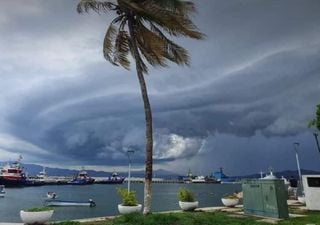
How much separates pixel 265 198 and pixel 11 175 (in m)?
116

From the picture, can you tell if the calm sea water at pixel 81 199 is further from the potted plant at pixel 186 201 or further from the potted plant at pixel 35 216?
the potted plant at pixel 35 216

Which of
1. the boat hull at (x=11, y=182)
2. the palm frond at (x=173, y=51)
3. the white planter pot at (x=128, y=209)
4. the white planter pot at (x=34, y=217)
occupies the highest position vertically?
the boat hull at (x=11, y=182)

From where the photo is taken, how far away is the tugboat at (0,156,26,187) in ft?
385

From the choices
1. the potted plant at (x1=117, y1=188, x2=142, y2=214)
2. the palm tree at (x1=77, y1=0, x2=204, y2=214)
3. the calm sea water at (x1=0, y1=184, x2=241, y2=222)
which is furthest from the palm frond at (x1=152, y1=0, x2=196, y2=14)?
the calm sea water at (x1=0, y1=184, x2=241, y2=222)

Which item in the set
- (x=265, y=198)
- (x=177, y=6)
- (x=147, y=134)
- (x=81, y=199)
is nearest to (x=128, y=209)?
(x=147, y=134)

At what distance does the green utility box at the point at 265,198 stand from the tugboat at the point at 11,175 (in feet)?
372

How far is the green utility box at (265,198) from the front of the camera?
17266 millimetres

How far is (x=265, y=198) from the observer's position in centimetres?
1809

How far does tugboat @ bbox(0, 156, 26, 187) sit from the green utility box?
113 metres

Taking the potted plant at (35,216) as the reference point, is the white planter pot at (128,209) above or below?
above

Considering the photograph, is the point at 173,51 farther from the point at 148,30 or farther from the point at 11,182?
the point at 11,182

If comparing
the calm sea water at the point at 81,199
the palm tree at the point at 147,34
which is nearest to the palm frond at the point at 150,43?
the palm tree at the point at 147,34

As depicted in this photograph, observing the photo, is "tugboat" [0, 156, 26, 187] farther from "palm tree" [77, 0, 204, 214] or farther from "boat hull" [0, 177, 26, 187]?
"palm tree" [77, 0, 204, 214]

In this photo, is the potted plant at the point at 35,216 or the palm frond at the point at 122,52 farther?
the palm frond at the point at 122,52
